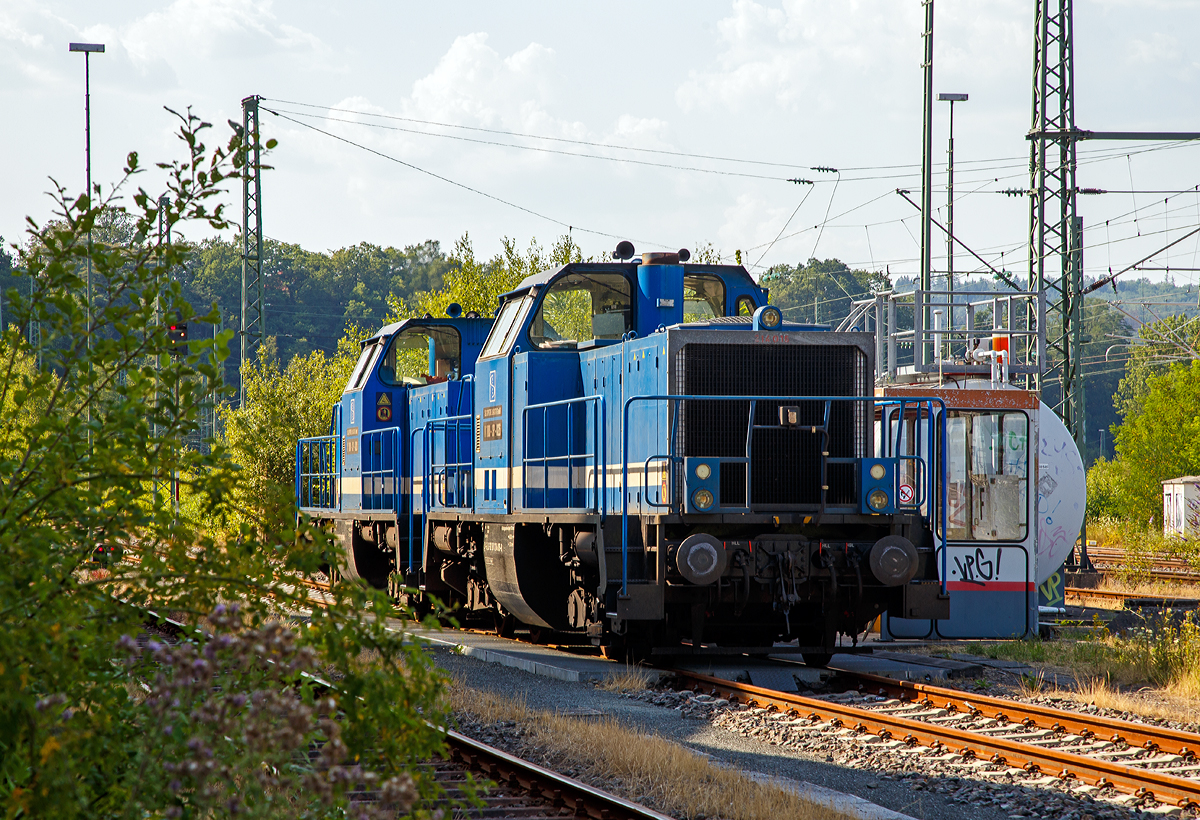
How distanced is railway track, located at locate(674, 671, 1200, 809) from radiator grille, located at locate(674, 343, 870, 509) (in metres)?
1.64

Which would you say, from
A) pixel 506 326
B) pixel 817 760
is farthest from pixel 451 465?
pixel 817 760

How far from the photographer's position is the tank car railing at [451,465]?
13.1 m

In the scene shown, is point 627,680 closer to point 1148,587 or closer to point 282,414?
point 1148,587

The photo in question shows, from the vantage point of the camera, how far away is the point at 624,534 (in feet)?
31.4

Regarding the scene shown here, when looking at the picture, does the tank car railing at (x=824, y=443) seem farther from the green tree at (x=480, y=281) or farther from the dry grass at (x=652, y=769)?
the green tree at (x=480, y=281)

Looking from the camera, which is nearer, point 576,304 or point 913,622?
point 576,304

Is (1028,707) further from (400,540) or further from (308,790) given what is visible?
(400,540)

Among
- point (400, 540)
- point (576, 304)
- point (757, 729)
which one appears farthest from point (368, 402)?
point (757, 729)

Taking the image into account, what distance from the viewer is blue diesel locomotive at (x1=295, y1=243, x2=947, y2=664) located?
9758 millimetres

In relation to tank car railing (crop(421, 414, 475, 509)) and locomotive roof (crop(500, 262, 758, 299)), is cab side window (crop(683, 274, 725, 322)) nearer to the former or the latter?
locomotive roof (crop(500, 262, 758, 299))

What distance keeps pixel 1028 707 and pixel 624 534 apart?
321cm

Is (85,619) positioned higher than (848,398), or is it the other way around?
(848,398)

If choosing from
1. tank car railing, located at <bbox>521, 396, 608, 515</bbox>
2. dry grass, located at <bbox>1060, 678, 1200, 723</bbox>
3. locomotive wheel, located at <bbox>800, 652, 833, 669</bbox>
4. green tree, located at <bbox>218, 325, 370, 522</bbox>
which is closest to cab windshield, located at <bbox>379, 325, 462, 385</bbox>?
tank car railing, located at <bbox>521, 396, 608, 515</bbox>

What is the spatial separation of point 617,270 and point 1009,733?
5546mm
